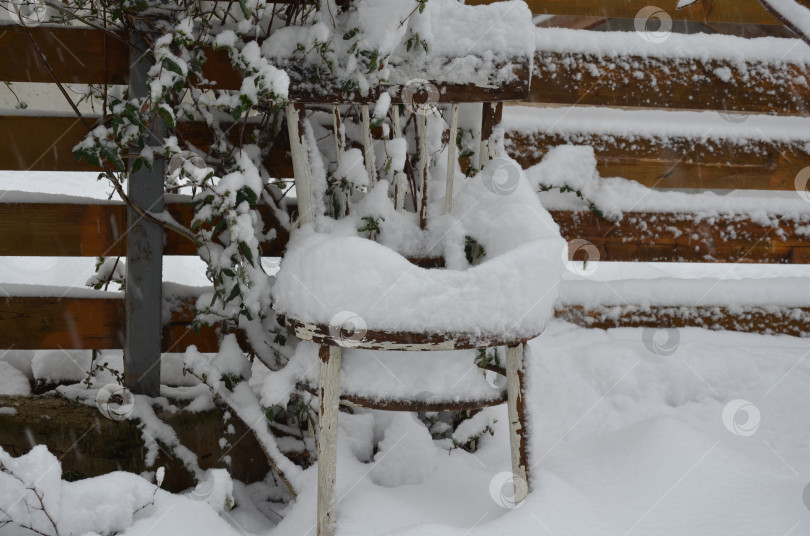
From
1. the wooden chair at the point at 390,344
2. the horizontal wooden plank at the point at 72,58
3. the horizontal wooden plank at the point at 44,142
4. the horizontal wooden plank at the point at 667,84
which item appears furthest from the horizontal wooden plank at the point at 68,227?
the horizontal wooden plank at the point at 667,84

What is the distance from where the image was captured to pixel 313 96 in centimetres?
145

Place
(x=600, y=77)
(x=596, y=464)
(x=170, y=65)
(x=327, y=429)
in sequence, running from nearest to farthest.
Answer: (x=327, y=429) < (x=170, y=65) < (x=596, y=464) < (x=600, y=77)

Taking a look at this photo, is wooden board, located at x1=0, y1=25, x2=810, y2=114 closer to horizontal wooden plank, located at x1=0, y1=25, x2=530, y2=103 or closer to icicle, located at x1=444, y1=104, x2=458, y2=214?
horizontal wooden plank, located at x1=0, y1=25, x2=530, y2=103

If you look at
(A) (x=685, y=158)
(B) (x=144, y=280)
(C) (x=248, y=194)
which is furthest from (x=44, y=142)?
(A) (x=685, y=158)

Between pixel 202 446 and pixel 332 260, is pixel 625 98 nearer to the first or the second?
pixel 332 260

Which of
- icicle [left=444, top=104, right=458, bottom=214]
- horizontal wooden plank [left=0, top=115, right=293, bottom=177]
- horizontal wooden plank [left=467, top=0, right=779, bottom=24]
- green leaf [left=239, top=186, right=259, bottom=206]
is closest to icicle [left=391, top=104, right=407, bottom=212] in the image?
icicle [left=444, top=104, right=458, bottom=214]

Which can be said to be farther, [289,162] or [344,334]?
[289,162]

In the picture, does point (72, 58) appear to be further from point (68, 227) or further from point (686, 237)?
point (686, 237)

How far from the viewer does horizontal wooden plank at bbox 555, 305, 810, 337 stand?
7.23 feet

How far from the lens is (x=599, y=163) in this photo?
2.22 meters

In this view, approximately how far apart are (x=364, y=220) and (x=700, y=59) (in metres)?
1.39

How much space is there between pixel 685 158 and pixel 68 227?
1994 mm

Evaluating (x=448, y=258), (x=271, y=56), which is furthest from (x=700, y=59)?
(x=271, y=56)

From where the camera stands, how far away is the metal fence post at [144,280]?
1787 mm
